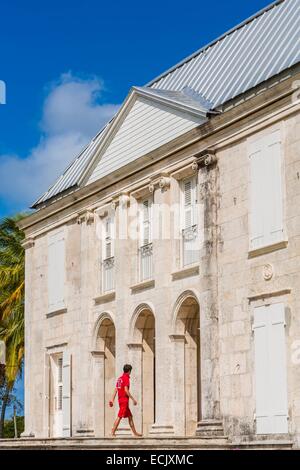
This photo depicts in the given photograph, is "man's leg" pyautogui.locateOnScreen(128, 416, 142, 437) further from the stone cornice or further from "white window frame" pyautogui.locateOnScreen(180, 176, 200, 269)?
the stone cornice

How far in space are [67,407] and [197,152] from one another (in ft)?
32.9

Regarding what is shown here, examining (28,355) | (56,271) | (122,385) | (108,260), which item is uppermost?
(56,271)

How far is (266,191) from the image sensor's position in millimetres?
26141

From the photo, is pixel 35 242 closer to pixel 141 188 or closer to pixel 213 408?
pixel 141 188

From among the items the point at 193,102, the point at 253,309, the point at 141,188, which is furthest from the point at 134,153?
the point at 253,309

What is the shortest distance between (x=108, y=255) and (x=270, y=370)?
9585 mm

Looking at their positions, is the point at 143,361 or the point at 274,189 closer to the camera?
the point at 274,189

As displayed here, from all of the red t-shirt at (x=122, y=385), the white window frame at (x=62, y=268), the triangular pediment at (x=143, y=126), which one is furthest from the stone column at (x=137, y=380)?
the triangular pediment at (x=143, y=126)

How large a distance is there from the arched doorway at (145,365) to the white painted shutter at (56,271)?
4575 mm

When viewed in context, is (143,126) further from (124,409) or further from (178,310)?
(124,409)

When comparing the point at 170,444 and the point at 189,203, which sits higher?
the point at 189,203

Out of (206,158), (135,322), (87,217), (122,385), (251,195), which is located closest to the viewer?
(251,195)

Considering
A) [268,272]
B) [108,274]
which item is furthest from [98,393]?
[268,272]

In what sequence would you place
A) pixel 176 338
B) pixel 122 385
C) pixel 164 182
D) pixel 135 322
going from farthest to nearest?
A: pixel 135 322 < pixel 164 182 < pixel 176 338 < pixel 122 385
